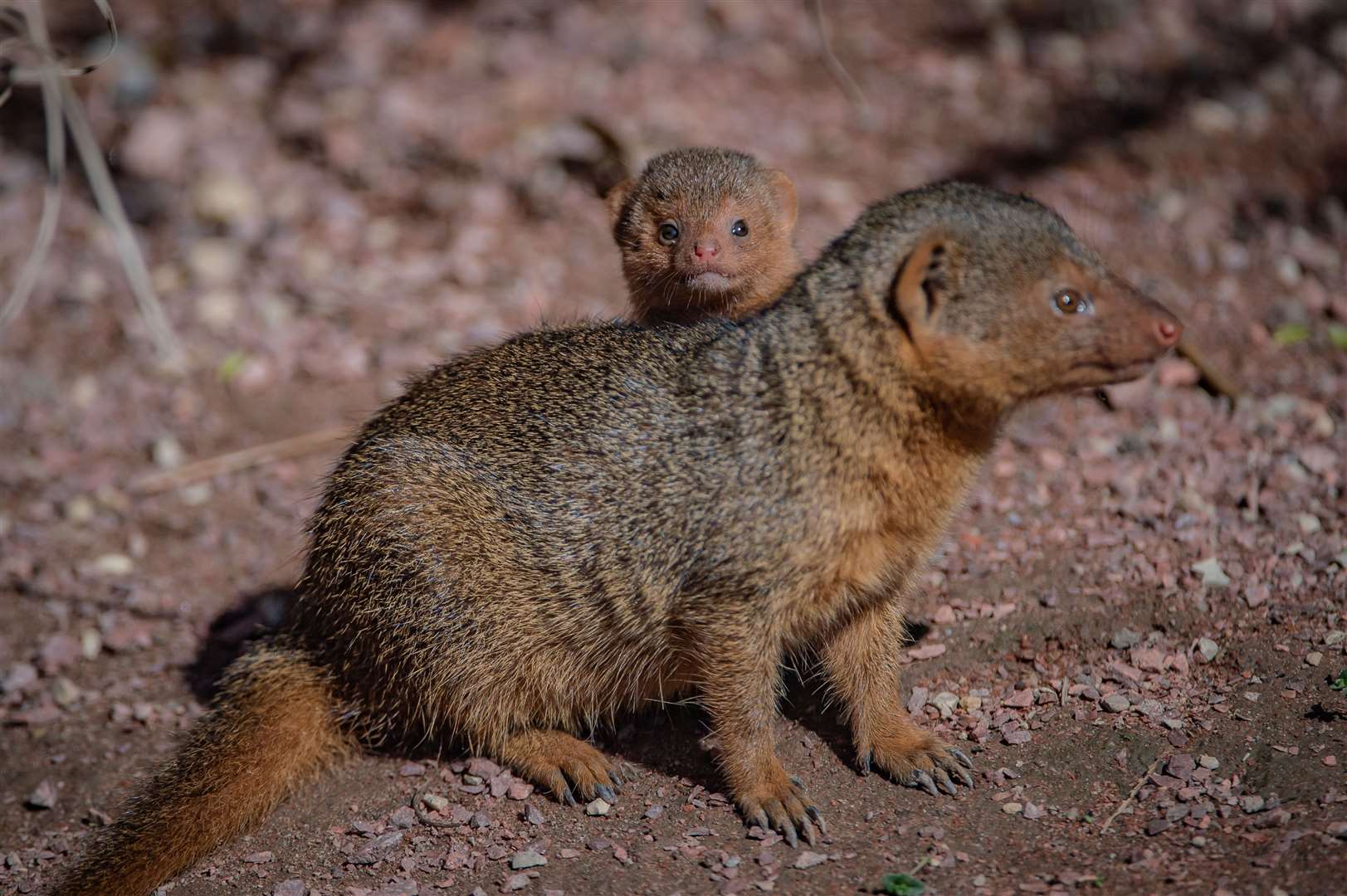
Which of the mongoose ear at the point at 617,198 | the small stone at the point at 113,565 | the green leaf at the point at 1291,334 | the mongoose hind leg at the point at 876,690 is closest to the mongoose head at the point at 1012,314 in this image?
the mongoose hind leg at the point at 876,690

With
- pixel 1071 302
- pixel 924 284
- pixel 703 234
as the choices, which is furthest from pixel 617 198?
pixel 1071 302

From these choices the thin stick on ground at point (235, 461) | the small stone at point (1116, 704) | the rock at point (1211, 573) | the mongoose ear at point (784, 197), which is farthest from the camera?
the thin stick on ground at point (235, 461)

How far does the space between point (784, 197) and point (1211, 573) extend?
2.52m

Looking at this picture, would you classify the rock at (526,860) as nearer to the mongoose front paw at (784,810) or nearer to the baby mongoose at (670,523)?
the baby mongoose at (670,523)

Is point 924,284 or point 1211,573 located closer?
point 924,284

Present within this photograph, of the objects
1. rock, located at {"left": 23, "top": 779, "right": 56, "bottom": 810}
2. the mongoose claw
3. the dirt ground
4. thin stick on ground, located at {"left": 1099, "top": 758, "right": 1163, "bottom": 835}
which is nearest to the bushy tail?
the dirt ground

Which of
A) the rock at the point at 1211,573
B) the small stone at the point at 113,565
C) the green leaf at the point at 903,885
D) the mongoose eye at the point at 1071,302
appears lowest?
the green leaf at the point at 903,885

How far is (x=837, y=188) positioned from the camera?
7.97m

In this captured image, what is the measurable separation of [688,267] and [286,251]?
12.4 feet

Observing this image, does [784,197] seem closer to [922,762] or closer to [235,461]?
[922,762]

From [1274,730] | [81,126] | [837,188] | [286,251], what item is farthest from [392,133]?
[1274,730]

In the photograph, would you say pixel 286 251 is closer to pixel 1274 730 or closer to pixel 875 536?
pixel 875 536

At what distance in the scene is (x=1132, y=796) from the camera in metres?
3.95

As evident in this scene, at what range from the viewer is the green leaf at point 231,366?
7316 mm
